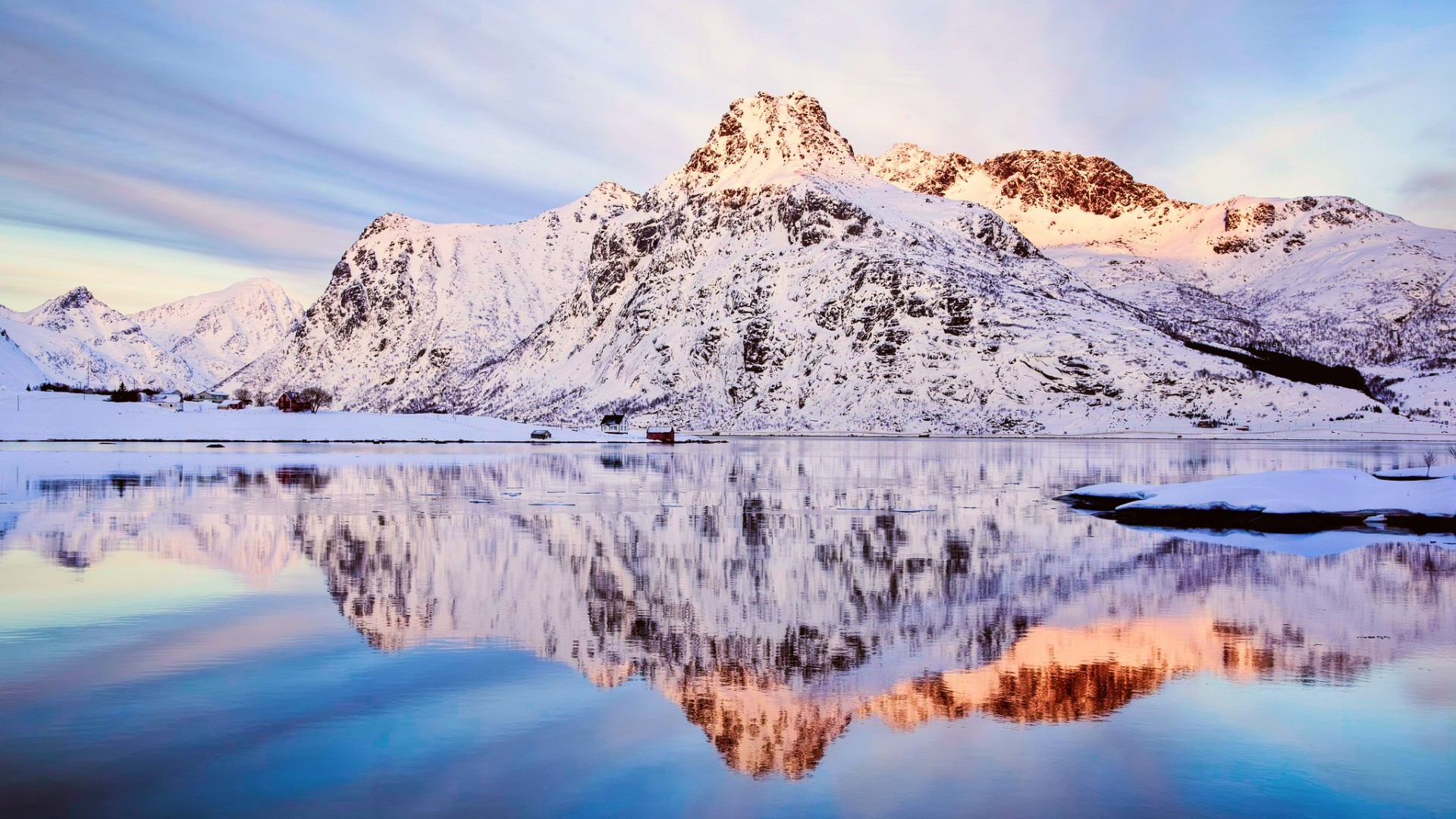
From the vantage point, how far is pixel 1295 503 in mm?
39094

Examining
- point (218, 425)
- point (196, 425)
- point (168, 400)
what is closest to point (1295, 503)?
point (196, 425)

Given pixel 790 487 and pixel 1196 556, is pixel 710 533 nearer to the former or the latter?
pixel 1196 556

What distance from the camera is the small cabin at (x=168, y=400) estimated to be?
424ft

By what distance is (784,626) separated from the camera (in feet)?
64.8

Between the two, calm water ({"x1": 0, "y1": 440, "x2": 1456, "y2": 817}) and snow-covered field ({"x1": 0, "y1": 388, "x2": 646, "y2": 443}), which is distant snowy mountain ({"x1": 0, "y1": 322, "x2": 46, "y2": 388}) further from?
calm water ({"x1": 0, "y1": 440, "x2": 1456, "y2": 817})

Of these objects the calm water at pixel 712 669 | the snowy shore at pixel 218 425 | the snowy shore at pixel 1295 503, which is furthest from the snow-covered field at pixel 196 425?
the snowy shore at pixel 1295 503

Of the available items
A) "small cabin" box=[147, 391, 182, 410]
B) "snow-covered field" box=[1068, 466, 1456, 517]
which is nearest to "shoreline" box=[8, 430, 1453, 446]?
"small cabin" box=[147, 391, 182, 410]

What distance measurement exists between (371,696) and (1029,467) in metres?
68.3

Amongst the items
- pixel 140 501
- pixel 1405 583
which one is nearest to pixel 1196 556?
pixel 1405 583

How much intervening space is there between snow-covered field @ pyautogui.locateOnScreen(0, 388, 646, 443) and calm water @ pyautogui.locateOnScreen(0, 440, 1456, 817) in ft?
259

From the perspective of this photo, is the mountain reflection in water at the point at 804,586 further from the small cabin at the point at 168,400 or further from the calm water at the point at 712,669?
the small cabin at the point at 168,400

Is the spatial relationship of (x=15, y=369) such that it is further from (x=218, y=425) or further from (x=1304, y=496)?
(x=1304, y=496)

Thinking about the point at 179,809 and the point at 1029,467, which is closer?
the point at 179,809

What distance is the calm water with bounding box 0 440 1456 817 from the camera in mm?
11539
